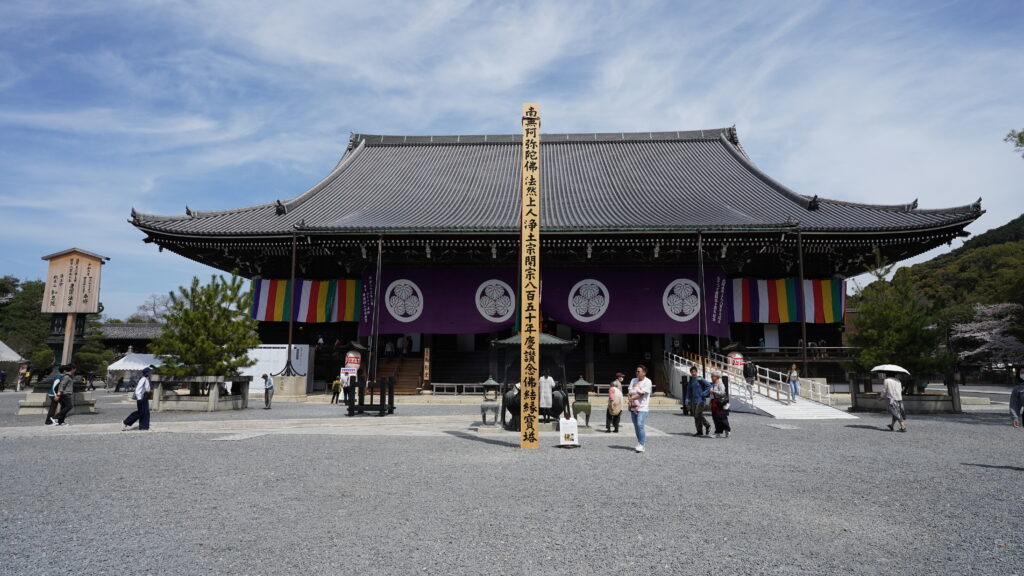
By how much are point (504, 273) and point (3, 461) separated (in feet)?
56.5

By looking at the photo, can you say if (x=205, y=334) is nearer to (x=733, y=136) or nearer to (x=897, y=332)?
(x=897, y=332)

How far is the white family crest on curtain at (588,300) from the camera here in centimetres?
2244

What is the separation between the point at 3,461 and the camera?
7.48 m

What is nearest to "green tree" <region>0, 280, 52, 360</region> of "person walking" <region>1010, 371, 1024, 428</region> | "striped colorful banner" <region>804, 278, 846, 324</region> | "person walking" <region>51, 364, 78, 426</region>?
"person walking" <region>51, 364, 78, 426</region>

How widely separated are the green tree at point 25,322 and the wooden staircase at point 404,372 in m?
32.7

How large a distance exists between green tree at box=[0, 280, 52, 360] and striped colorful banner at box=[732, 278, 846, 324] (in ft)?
153

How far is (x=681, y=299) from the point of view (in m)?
22.3

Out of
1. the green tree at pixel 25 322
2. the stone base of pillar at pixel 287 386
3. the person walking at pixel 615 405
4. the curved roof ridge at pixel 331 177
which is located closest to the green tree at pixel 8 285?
the green tree at pixel 25 322

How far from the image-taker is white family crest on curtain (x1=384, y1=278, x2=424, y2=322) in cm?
2294

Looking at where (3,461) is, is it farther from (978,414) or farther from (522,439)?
(978,414)

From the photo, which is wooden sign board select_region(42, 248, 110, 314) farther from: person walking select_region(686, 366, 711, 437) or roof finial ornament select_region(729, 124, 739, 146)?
roof finial ornament select_region(729, 124, 739, 146)

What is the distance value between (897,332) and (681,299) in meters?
7.90

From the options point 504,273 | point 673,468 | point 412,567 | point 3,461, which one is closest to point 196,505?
point 412,567

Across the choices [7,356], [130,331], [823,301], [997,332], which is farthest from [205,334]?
[997,332]
